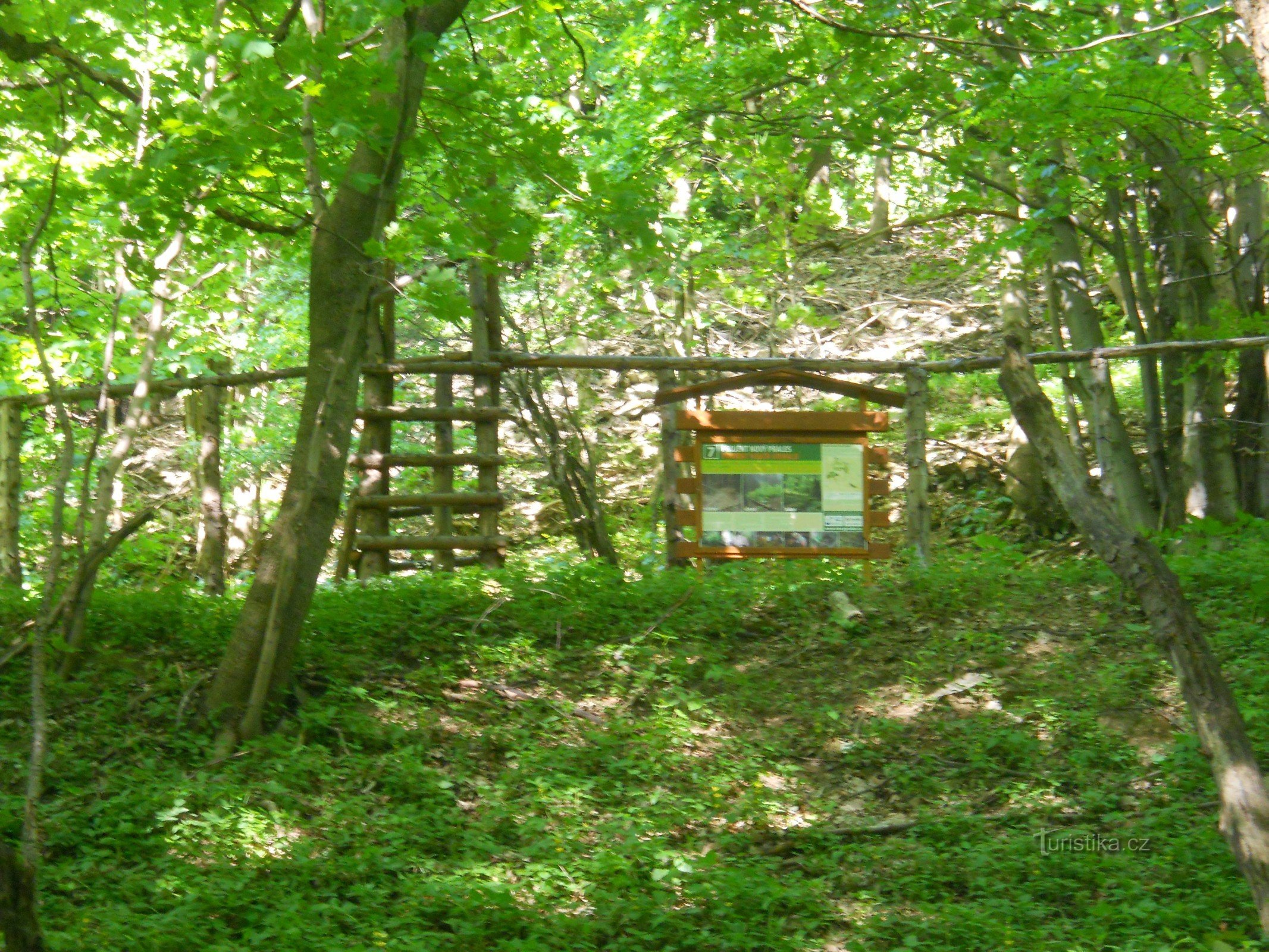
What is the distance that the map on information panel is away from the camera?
8.37m

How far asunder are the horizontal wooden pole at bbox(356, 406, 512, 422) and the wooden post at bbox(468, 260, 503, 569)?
8 cm

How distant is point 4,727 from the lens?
5914 mm

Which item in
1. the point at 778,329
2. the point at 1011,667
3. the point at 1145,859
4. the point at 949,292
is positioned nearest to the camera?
the point at 1145,859

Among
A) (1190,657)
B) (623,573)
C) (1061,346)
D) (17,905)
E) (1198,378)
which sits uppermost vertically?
(1061,346)

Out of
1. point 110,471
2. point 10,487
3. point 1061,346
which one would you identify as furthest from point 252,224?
point 1061,346

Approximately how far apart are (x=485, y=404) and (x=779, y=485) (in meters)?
2.47

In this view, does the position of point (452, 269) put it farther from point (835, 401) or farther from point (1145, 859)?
point (835, 401)

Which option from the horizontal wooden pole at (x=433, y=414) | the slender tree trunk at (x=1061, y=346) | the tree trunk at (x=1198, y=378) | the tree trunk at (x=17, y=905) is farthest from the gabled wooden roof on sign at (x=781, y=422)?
the tree trunk at (x=17, y=905)

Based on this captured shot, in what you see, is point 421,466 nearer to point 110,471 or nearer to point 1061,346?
point 110,471

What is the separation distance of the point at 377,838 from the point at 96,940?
1397 millimetres

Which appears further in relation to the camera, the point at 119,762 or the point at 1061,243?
the point at 1061,243

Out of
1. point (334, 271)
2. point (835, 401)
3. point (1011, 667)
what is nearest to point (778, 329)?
point (835, 401)

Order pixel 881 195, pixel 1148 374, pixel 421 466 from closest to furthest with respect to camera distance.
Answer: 1. pixel 421 466
2. pixel 1148 374
3. pixel 881 195

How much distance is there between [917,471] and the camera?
8773mm
